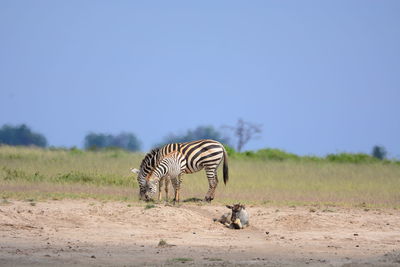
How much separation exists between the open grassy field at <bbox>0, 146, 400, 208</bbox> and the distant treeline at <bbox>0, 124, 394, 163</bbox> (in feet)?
12.5

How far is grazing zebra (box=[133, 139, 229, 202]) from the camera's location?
16.8 m

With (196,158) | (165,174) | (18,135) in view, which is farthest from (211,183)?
(18,135)

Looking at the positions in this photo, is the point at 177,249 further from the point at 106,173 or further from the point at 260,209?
the point at 106,173

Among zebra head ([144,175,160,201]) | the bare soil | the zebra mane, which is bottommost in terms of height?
the bare soil

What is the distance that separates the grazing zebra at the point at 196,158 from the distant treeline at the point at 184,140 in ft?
32.0

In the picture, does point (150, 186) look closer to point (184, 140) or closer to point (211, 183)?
point (211, 183)

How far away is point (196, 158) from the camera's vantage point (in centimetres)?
1738

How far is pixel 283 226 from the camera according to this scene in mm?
13492

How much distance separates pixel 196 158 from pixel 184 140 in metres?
10.0

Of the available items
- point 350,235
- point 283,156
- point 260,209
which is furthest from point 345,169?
point 350,235

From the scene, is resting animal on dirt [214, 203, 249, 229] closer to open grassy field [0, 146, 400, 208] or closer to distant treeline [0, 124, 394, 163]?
open grassy field [0, 146, 400, 208]

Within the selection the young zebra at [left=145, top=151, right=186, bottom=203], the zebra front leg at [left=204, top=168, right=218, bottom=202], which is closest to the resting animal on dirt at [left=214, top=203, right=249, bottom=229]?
the young zebra at [left=145, top=151, right=186, bottom=203]

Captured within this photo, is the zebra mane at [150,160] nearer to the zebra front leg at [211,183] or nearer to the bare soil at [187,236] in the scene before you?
the zebra front leg at [211,183]

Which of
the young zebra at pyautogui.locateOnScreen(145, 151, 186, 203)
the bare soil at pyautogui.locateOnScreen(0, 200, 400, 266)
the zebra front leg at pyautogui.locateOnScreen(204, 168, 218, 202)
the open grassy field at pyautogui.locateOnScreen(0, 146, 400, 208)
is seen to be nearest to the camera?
the bare soil at pyautogui.locateOnScreen(0, 200, 400, 266)
